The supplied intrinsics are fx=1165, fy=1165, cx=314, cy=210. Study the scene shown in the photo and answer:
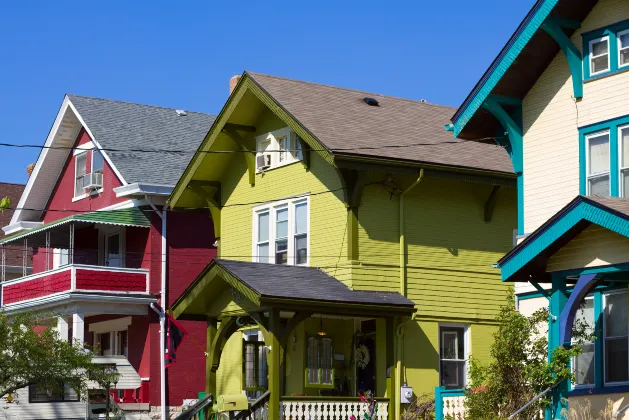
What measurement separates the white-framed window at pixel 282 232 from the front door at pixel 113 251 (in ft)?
28.9

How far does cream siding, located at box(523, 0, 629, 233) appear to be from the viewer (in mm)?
21297

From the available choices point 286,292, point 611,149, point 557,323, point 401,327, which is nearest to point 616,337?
point 557,323

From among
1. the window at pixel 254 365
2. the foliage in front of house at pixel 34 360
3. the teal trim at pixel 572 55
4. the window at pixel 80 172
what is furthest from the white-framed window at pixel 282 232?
the window at pixel 80 172

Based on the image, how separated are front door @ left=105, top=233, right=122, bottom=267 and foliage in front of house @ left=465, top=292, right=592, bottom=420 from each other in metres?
19.7

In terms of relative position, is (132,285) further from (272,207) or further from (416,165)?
(416,165)

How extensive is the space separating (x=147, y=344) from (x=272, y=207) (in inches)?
325

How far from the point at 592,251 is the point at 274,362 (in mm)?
8214

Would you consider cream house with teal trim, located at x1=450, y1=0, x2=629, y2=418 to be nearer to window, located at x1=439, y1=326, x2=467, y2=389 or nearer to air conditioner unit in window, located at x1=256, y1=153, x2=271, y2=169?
window, located at x1=439, y1=326, x2=467, y2=389

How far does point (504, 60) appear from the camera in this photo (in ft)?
72.7

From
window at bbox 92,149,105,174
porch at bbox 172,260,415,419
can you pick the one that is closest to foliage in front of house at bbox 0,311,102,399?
porch at bbox 172,260,415,419

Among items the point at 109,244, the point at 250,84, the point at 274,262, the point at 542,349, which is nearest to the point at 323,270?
the point at 274,262

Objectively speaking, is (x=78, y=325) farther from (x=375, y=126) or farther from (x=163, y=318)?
(x=375, y=126)

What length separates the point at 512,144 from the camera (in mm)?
23078

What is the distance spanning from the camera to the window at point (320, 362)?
27406 millimetres
